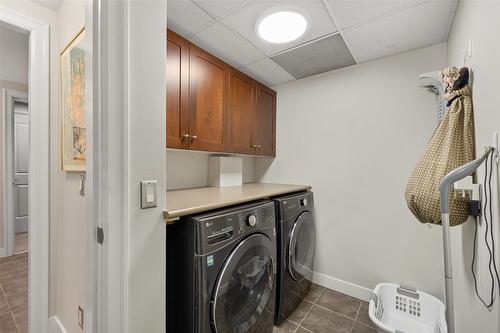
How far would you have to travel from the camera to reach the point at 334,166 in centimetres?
217

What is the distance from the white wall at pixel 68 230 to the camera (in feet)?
4.11

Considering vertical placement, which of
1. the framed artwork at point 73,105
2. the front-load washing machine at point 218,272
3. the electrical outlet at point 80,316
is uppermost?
the framed artwork at point 73,105

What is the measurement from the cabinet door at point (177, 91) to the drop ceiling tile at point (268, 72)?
29.6 inches

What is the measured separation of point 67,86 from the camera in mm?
1371

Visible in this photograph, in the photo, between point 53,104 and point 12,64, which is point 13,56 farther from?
point 53,104

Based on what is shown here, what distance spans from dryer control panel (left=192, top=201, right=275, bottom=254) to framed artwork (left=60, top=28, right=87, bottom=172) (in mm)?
759

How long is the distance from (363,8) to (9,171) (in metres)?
4.07

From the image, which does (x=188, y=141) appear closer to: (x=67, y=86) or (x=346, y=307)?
(x=67, y=86)

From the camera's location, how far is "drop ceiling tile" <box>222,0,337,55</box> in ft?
4.29

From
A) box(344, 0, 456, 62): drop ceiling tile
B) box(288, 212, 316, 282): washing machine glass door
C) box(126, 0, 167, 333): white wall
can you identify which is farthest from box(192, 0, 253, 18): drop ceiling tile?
box(288, 212, 316, 282): washing machine glass door

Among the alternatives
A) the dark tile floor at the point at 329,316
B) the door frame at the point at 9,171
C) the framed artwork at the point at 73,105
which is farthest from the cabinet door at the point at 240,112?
the door frame at the point at 9,171

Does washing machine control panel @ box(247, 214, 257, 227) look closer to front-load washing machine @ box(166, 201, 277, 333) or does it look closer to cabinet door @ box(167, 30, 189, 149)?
front-load washing machine @ box(166, 201, 277, 333)

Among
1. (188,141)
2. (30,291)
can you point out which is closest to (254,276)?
(188,141)

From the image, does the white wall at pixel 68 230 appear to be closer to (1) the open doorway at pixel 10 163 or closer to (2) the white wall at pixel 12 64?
(1) the open doorway at pixel 10 163
